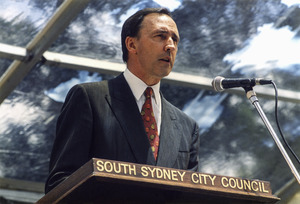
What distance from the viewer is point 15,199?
7.28 metres

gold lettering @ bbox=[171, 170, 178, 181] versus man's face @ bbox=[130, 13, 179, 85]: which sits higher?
man's face @ bbox=[130, 13, 179, 85]

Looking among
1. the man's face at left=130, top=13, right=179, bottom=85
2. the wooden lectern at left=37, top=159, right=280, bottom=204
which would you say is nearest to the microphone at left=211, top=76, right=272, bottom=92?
the man's face at left=130, top=13, right=179, bottom=85

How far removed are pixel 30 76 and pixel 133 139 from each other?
3468 millimetres

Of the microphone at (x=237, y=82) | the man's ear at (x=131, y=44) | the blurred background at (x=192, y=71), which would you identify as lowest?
the microphone at (x=237, y=82)

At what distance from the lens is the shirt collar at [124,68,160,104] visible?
3.11 metres

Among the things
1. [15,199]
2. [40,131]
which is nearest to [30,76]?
[40,131]

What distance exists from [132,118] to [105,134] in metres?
0.15

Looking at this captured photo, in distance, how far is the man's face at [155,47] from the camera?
3074 millimetres

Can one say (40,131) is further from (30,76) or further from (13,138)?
(30,76)

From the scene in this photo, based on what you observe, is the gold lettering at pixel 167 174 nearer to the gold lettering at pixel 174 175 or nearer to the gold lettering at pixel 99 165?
the gold lettering at pixel 174 175

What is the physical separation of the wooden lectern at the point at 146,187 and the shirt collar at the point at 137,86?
78cm

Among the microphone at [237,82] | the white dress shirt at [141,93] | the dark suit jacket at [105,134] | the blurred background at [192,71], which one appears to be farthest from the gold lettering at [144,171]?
the blurred background at [192,71]

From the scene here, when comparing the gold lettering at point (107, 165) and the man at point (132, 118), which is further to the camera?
the man at point (132, 118)

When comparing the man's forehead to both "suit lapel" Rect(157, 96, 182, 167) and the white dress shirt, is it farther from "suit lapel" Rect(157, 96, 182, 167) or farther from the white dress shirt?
"suit lapel" Rect(157, 96, 182, 167)
